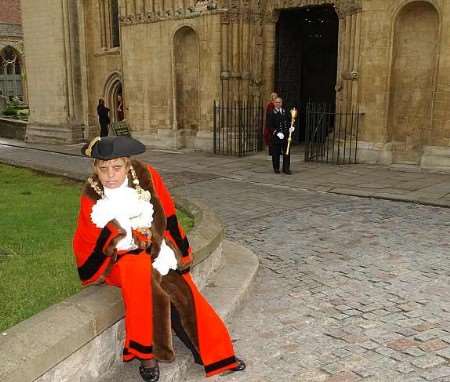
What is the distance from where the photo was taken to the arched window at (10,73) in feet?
146

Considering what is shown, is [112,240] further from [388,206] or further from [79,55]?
[79,55]

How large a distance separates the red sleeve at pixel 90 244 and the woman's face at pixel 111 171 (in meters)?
0.17

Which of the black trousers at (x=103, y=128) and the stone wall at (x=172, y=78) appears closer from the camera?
the stone wall at (x=172, y=78)

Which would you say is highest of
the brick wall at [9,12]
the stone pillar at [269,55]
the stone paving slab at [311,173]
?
the brick wall at [9,12]

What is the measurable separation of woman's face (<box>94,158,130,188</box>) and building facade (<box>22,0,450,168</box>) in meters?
10.1

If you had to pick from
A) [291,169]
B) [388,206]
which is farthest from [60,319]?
[291,169]

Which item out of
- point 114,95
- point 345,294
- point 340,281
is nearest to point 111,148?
point 345,294

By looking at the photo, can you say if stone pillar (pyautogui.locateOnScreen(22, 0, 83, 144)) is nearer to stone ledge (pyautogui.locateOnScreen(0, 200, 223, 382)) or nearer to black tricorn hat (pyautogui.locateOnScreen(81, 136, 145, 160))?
black tricorn hat (pyautogui.locateOnScreen(81, 136, 145, 160))

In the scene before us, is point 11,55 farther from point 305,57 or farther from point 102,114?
point 305,57

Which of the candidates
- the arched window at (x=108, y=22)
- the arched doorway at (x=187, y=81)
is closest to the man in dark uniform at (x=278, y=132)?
the arched doorway at (x=187, y=81)

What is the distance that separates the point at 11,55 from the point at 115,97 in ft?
98.2

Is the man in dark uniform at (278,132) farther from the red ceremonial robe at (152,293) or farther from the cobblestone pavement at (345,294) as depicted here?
the red ceremonial robe at (152,293)

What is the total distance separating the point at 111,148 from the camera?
3375 millimetres

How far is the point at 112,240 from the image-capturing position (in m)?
3.41
